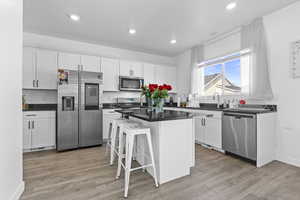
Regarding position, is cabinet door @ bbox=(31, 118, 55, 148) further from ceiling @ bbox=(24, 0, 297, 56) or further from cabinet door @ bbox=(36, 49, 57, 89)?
ceiling @ bbox=(24, 0, 297, 56)

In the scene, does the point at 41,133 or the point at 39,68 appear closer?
the point at 41,133

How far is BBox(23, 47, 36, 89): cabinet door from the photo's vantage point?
125 inches

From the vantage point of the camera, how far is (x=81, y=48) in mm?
3961

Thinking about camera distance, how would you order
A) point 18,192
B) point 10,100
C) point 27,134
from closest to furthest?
point 10,100 → point 18,192 → point 27,134

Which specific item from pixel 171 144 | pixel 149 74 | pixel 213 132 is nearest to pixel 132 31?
pixel 149 74

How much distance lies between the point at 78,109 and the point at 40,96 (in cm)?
120

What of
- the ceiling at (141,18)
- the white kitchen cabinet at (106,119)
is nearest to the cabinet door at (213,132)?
the ceiling at (141,18)

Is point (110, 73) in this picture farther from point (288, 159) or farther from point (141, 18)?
point (288, 159)

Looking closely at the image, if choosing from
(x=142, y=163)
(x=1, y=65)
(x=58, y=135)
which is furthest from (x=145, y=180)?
(x=58, y=135)

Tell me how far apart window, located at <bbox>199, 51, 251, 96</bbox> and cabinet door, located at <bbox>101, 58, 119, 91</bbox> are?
259cm

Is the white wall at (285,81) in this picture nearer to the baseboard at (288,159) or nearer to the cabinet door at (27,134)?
the baseboard at (288,159)

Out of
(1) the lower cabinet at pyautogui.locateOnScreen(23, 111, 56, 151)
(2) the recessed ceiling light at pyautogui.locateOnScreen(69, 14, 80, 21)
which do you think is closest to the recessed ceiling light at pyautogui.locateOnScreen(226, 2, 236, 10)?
(2) the recessed ceiling light at pyautogui.locateOnScreen(69, 14, 80, 21)

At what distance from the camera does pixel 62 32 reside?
3342 millimetres

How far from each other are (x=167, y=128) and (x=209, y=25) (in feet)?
8.42
